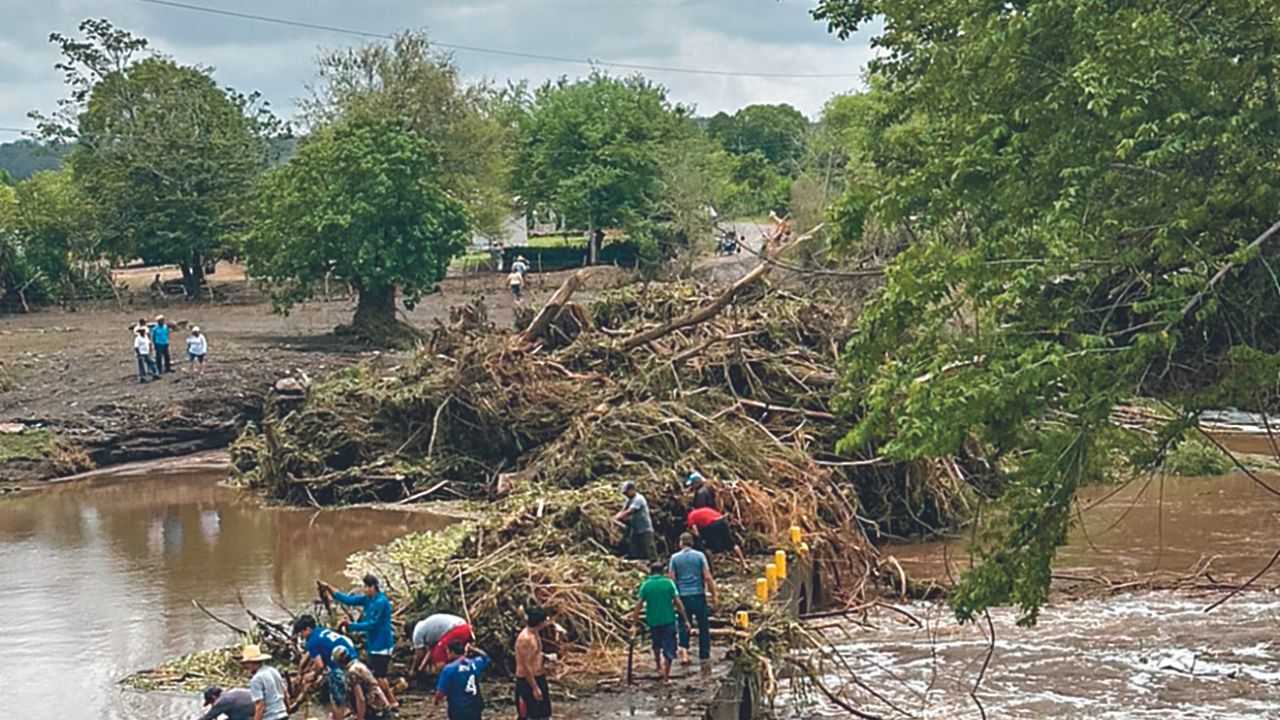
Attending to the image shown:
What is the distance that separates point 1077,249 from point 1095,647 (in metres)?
8.74

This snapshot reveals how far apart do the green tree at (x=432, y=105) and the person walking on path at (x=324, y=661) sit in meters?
49.5

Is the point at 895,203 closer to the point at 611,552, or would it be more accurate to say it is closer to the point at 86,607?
the point at 611,552

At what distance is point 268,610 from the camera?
2034cm

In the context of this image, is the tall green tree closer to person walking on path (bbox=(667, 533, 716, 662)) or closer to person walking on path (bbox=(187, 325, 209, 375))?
person walking on path (bbox=(187, 325, 209, 375))

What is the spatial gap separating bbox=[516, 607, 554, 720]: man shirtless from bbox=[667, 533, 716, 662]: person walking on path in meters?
1.81

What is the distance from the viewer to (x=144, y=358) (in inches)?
1481

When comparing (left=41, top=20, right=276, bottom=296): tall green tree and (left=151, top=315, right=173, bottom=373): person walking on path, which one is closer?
(left=151, top=315, right=173, bottom=373): person walking on path

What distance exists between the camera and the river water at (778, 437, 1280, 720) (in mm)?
16672

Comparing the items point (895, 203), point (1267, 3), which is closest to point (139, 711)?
point (895, 203)

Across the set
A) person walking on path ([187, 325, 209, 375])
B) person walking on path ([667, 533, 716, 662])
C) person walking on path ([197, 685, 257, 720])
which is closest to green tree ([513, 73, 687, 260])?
person walking on path ([187, 325, 209, 375])

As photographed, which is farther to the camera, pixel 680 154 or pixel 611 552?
pixel 680 154

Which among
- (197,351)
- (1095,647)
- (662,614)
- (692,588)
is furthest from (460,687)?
(197,351)

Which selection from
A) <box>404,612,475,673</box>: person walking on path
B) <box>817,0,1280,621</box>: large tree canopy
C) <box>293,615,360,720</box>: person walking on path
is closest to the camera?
<box>817,0,1280,621</box>: large tree canopy

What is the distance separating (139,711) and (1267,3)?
1261cm
